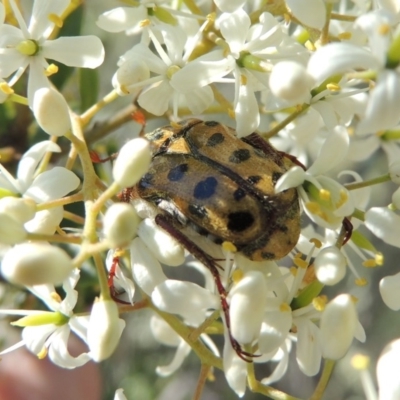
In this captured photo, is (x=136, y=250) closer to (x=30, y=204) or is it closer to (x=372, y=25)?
(x=30, y=204)

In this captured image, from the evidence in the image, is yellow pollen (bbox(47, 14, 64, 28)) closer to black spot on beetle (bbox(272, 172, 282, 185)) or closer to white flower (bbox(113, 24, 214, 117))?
white flower (bbox(113, 24, 214, 117))

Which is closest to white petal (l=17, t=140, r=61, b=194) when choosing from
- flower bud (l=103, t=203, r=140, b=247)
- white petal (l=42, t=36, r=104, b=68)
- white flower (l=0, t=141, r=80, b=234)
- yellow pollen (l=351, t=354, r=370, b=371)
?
white flower (l=0, t=141, r=80, b=234)

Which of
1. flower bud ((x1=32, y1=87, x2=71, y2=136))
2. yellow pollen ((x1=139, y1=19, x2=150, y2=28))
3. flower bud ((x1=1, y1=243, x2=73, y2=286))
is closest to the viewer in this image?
flower bud ((x1=1, y1=243, x2=73, y2=286))

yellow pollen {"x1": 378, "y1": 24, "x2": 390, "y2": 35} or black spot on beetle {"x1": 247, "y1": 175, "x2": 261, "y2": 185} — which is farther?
black spot on beetle {"x1": 247, "y1": 175, "x2": 261, "y2": 185}

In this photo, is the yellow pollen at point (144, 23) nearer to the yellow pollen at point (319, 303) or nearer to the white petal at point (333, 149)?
the white petal at point (333, 149)

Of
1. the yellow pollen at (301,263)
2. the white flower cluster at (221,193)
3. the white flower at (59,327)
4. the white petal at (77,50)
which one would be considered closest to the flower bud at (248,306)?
the white flower cluster at (221,193)

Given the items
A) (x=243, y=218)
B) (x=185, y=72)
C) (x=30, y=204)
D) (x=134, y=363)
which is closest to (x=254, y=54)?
(x=185, y=72)
